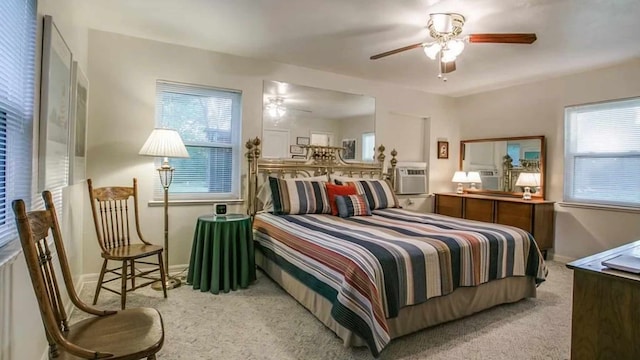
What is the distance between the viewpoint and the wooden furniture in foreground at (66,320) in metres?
1.16

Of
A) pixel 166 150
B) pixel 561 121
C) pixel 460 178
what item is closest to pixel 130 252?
pixel 166 150

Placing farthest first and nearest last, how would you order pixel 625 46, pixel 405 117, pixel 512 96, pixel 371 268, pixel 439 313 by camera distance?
1. pixel 405 117
2. pixel 512 96
3. pixel 625 46
4. pixel 439 313
5. pixel 371 268

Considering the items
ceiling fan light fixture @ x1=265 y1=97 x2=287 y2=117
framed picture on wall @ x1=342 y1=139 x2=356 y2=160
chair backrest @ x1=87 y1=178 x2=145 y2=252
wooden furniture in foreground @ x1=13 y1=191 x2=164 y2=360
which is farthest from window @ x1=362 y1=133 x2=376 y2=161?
wooden furniture in foreground @ x1=13 y1=191 x2=164 y2=360

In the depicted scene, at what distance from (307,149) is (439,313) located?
255cm

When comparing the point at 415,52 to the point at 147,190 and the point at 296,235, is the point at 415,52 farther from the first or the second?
the point at 147,190

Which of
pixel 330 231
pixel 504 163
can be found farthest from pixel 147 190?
pixel 504 163

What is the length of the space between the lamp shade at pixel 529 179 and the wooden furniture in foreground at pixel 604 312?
323cm

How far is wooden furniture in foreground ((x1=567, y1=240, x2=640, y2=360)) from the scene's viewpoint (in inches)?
56.9

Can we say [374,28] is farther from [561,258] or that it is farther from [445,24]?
[561,258]

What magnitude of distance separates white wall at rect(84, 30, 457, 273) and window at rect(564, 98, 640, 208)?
3778 mm

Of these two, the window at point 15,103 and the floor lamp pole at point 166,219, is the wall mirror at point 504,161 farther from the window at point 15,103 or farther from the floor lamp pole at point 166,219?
the window at point 15,103

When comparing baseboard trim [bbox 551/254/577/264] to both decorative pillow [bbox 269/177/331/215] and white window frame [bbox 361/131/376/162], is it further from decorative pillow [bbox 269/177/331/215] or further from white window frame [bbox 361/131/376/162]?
decorative pillow [bbox 269/177/331/215]

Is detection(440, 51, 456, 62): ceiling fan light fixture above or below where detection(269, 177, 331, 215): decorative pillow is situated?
above

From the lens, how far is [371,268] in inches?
81.4
